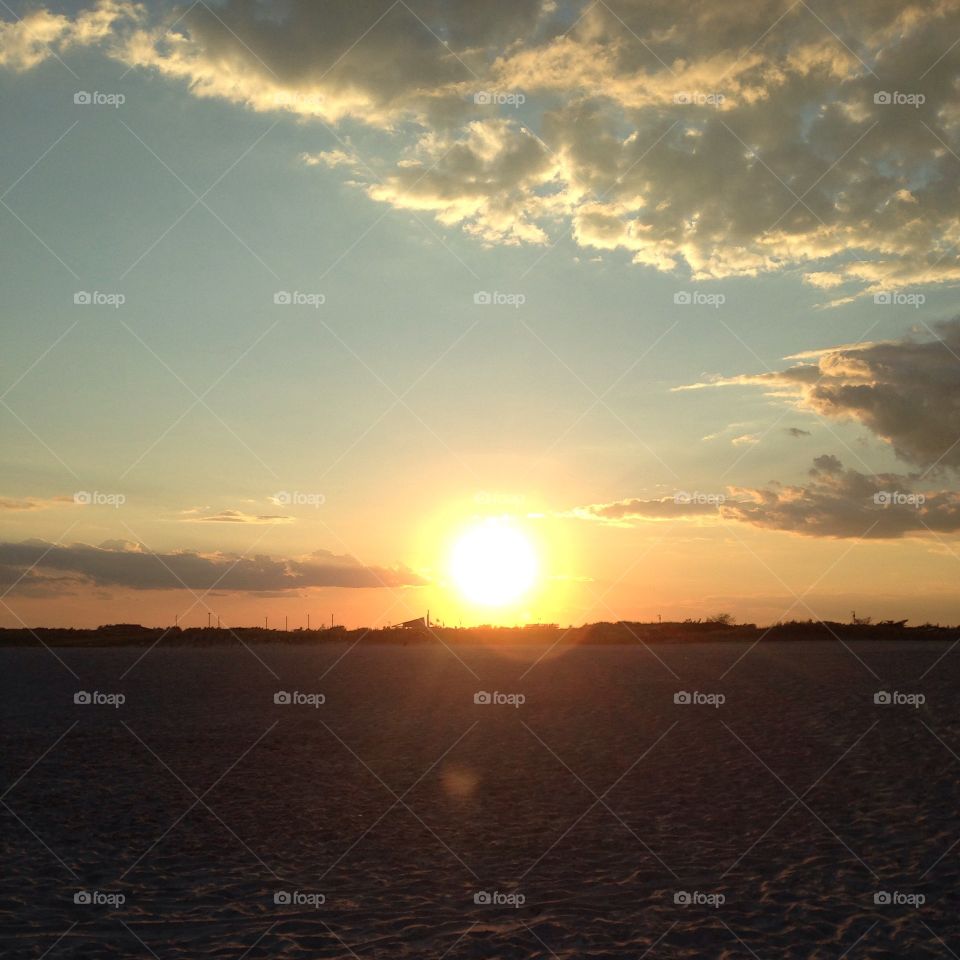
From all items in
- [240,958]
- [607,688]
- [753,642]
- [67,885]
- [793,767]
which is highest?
[753,642]

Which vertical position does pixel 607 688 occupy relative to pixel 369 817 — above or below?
above

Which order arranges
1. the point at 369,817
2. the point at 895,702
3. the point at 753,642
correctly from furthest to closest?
the point at 753,642, the point at 895,702, the point at 369,817

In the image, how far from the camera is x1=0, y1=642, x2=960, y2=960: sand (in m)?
12.4

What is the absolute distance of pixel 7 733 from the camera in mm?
31156

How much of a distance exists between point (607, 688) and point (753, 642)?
4253 centimetres

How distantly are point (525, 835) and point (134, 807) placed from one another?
8.47 m

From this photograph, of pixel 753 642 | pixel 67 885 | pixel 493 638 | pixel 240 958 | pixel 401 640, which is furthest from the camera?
pixel 493 638

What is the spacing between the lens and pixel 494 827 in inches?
719

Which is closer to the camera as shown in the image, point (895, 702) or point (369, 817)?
point (369, 817)

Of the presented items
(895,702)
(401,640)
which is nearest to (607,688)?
(895,702)

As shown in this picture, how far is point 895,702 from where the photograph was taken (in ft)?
98.8

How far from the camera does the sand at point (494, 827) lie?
40.8ft

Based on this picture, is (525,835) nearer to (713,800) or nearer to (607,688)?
(713,800)

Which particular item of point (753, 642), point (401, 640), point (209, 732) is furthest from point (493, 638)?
point (209, 732)
